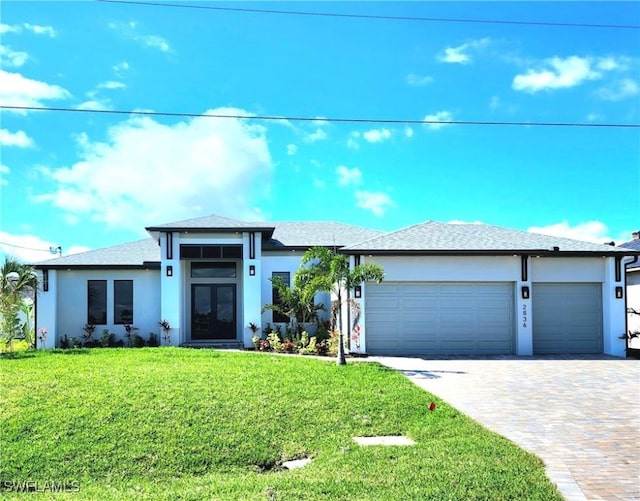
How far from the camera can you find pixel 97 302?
18797mm

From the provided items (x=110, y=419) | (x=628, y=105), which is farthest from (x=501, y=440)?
(x=628, y=105)

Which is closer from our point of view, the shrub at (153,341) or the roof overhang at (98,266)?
the shrub at (153,341)

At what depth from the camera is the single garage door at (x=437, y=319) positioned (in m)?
16.2

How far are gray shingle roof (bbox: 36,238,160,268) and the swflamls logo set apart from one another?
13.1 meters

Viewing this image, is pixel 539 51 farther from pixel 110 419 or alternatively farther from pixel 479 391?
pixel 110 419

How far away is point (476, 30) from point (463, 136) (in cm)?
292

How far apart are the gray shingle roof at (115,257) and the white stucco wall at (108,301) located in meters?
0.42

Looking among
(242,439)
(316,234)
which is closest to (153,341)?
(316,234)

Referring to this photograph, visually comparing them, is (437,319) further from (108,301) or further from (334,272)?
(108,301)

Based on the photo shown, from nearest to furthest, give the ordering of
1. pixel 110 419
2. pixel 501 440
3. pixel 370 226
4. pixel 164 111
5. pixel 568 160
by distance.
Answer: pixel 501 440 < pixel 110 419 < pixel 164 111 < pixel 568 160 < pixel 370 226

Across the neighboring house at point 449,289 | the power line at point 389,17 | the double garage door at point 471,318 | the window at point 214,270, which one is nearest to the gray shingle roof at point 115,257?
the neighboring house at point 449,289

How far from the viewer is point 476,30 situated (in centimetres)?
1237

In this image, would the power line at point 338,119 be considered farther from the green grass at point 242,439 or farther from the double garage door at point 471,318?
the green grass at point 242,439

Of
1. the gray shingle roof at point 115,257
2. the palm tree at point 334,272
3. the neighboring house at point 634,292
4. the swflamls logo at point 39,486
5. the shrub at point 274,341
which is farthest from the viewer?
the neighboring house at point 634,292
